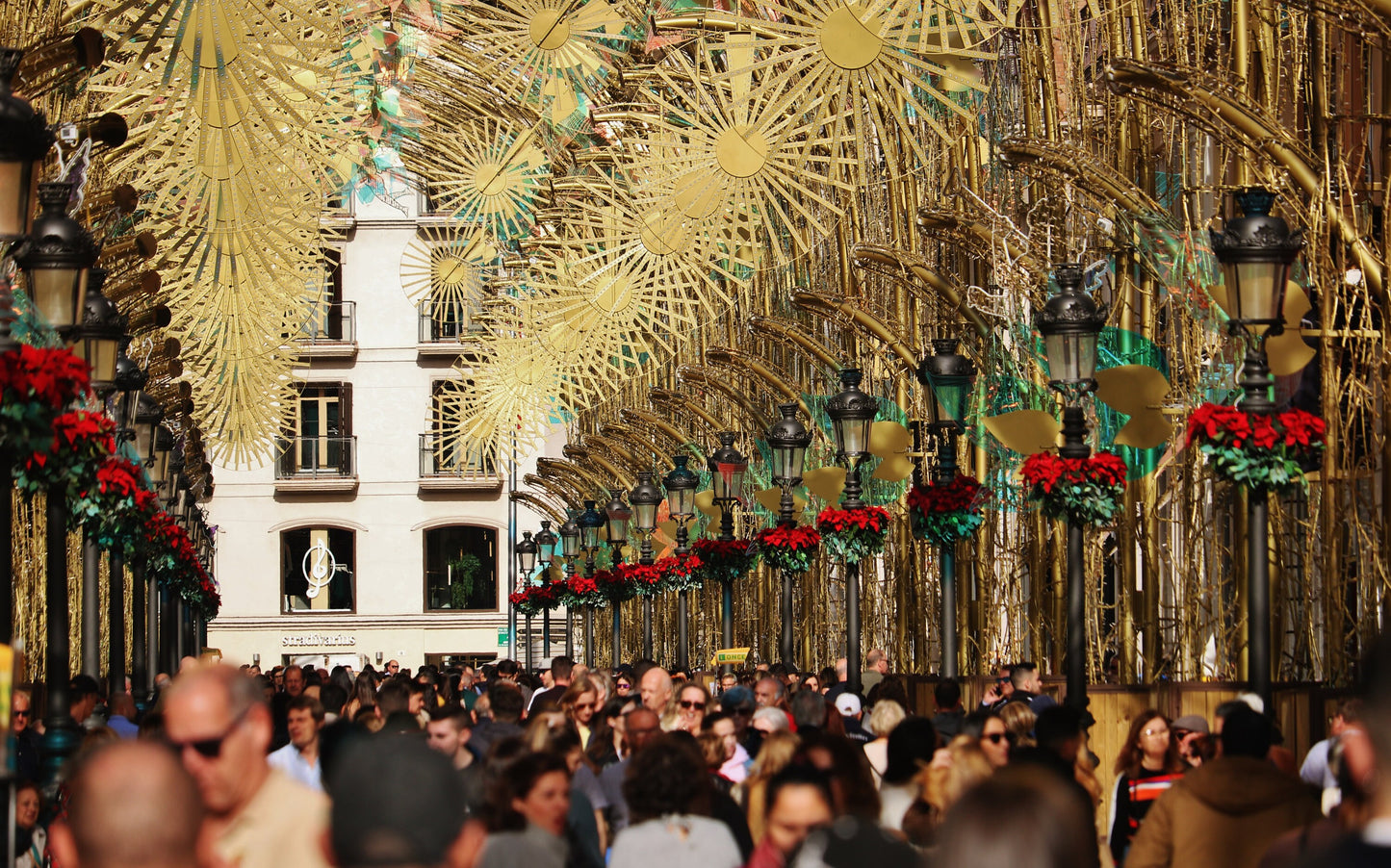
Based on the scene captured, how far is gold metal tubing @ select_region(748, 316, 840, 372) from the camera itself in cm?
2734

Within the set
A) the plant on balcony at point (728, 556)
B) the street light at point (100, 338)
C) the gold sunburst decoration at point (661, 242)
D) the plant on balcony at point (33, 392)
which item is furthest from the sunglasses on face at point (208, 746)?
the plant on balcony at point (728, 556)

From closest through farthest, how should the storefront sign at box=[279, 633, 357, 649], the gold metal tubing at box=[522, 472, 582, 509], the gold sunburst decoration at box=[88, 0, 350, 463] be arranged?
the gold sunburst decoration at box=[88, 0, 350, 463], the gold metal tubing at box=[522, 472, 582, 509], the storefront sign at box=[279, 633, 357, 649]

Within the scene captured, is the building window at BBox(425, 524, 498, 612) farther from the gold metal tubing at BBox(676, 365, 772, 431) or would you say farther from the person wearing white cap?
the person wearing white cap

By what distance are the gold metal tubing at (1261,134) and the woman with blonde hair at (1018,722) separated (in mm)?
4090

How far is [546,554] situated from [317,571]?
7230 mm

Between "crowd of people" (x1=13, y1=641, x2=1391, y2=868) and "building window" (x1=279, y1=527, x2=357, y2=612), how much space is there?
167 ft

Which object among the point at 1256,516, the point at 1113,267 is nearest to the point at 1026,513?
the point at 1113,267

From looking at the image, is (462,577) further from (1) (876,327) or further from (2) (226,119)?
(2) (226,119)

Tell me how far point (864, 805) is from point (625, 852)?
2.60 feet

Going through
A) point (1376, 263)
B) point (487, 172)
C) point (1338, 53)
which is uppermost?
point (487, 172)

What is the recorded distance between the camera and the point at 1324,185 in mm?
14031

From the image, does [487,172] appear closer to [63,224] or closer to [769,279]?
[769,279]

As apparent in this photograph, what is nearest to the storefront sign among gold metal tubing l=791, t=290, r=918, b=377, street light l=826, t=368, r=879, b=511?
gold metal tubing l=791, t=290, r=918, b=377

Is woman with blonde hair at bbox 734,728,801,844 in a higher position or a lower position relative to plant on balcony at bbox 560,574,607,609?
lower
